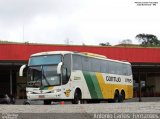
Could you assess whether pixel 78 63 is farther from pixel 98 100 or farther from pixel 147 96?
pixel 147 96

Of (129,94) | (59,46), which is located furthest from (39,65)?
(59,46)

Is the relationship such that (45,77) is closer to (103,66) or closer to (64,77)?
(64,77)

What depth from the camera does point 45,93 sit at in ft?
81.4

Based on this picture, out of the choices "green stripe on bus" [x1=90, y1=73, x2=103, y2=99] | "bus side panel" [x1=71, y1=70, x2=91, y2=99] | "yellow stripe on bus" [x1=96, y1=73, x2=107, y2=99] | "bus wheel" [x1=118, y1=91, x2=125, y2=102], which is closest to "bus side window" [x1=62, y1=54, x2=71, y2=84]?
"bus side panel" [x1=71, y1=70, x2=91, y2=99]

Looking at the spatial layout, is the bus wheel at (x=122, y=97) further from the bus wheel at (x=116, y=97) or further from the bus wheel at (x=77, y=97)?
the bus wheel at (x=77, y=97)

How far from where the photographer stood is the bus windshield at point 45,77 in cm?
2491

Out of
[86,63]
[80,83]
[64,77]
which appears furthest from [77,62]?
[64,77]

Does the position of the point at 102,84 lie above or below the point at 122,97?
above

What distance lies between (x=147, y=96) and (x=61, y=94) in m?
28.7

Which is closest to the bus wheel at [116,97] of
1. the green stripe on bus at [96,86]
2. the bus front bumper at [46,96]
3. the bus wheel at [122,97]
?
the bus wheel at [122,97]

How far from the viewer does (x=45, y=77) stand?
25016 mm

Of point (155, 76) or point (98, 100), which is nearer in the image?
point (98, 100)

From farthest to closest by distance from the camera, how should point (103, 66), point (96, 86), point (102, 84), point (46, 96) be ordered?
point (103, 66)
point (102, 84)
point (96, 86)
point (46, 96)

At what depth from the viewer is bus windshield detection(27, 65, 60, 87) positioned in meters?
24.9
